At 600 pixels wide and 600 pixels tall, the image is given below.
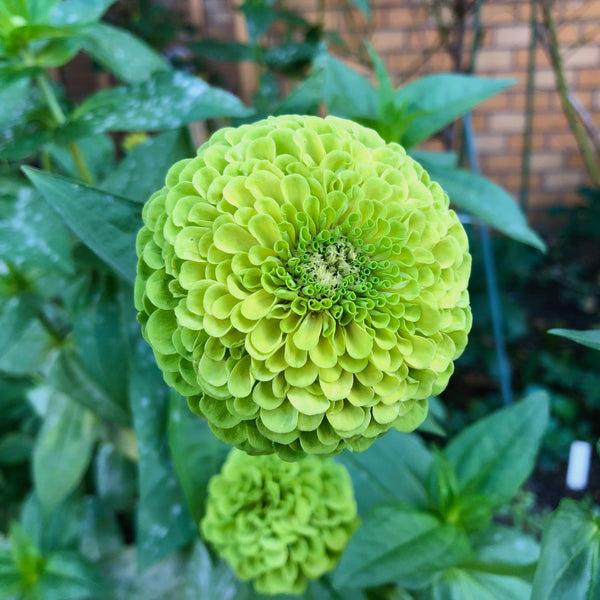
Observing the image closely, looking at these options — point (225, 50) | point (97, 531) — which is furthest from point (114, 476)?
point (225, 50)

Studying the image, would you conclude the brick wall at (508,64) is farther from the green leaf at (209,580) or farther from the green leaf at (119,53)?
the green leaf at (209,580)

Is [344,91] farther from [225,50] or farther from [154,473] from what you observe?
[225,50]

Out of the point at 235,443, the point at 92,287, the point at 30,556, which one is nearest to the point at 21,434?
the point at 30,556


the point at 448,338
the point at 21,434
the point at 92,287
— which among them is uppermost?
the point at 448,338

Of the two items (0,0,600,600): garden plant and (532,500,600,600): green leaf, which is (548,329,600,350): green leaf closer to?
(0,0,600,600): garden plant

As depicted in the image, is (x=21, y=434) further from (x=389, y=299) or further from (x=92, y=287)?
(x=389, y=299)

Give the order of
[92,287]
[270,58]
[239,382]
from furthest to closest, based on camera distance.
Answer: [270,58], [92,287], [239,382]
